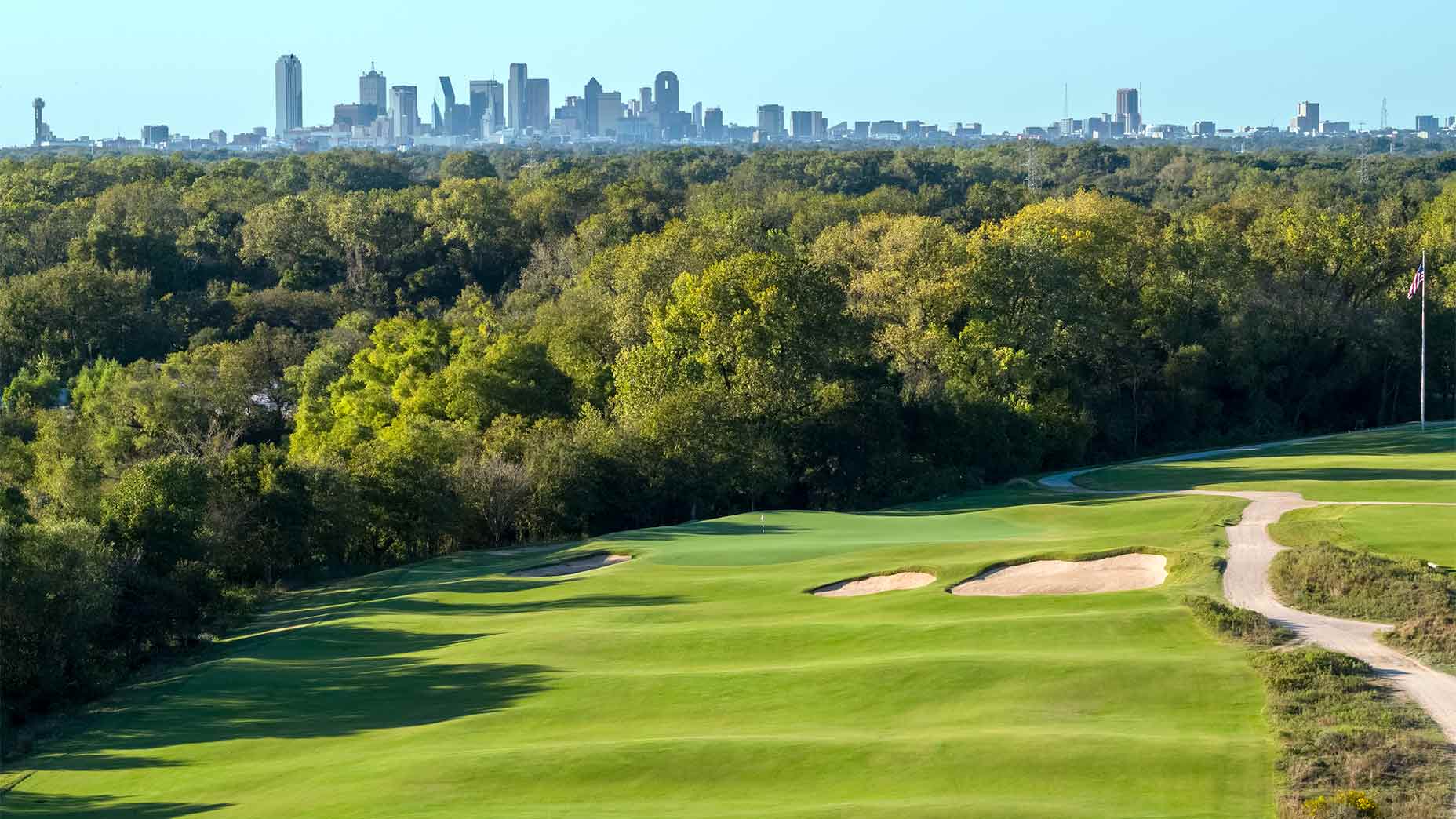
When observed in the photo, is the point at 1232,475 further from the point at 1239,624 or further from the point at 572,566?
the point at 1239,624

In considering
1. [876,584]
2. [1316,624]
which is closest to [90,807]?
[876,584]

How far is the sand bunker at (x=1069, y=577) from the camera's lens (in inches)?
1459

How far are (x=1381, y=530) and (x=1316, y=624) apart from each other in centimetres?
1288

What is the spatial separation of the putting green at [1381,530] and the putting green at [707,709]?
12.1 ft

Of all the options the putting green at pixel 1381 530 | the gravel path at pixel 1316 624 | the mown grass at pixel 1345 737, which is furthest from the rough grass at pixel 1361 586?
the mown grass at pixel 1345 737

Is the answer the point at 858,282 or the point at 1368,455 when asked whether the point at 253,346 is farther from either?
the point at 1368,455

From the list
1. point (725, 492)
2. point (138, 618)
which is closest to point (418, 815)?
point (138, 618)

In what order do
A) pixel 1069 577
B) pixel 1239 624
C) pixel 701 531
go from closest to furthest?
pixel 1239 624
pixel 1069 577
pixel 701 531

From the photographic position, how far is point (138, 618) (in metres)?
38.4

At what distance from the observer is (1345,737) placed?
24094 mm

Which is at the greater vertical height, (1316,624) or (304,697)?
(1316,624)

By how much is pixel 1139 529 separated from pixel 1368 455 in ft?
79.5

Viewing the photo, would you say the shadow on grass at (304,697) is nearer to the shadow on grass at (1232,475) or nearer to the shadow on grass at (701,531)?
the shadow on grass at (701,531)

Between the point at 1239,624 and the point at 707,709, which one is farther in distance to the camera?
the point at 1239,624
